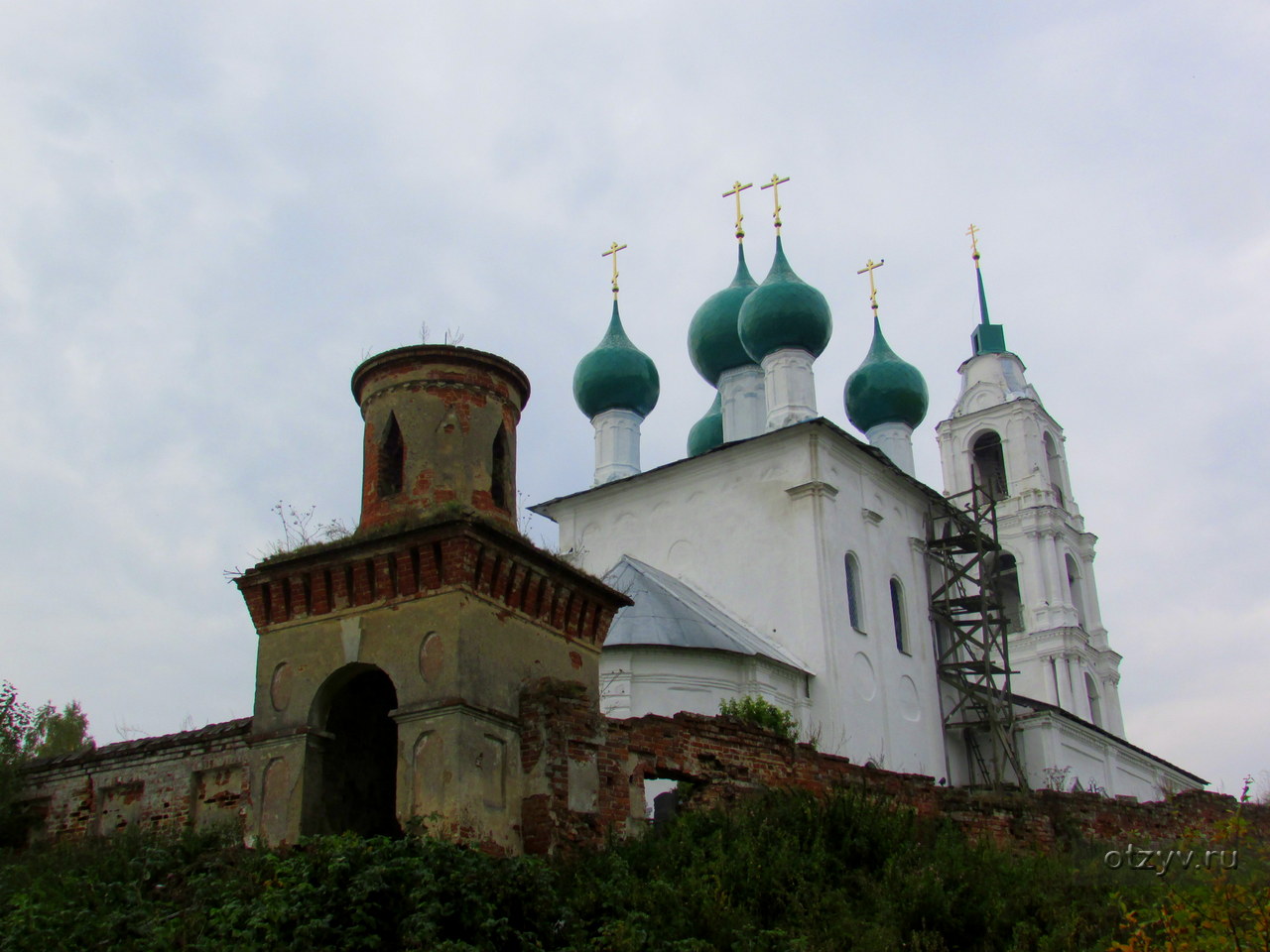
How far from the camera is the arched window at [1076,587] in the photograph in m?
31.4

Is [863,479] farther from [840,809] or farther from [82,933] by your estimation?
[82,933]

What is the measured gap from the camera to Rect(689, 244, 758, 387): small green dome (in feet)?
82.4

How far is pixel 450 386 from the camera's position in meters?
10.5

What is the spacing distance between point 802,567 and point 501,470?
9606 millimetres

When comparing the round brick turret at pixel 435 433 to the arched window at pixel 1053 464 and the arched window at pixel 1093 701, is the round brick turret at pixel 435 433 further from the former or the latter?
the arched window at pixel 1053 464

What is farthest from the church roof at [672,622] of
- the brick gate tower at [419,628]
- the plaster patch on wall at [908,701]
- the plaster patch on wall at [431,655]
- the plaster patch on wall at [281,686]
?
the plaster patch on wall at [431,655]

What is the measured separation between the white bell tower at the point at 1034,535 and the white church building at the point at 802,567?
42 centimetres

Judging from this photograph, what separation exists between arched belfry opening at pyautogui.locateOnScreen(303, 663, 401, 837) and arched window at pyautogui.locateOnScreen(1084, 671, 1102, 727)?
2309 centimetres

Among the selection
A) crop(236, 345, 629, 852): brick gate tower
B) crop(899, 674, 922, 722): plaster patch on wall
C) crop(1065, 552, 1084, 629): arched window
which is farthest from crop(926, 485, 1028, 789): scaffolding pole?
crop(236, 345, 629, 852): brick gate tower

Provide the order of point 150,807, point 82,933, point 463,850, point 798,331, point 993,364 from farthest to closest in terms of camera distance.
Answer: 1. point 993,364
2. point 798,331
3. point 150,807
4. point 463,850
5. point 82,933

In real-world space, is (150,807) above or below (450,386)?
below

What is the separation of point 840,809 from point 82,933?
5349mm

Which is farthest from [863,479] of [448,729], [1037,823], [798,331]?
[448,729]

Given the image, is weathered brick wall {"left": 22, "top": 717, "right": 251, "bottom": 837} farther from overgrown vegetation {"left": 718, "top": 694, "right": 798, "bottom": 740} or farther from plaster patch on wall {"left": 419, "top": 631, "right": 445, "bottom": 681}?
overgrown vegetation {"left": 718, "top": 694, "right": 798, "bottom": 740}
